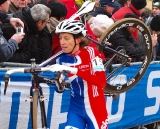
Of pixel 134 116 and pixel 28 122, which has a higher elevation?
pixel 28 122

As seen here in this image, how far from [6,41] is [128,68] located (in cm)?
245

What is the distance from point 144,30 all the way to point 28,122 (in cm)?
242

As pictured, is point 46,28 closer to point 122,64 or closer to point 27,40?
point 27,40

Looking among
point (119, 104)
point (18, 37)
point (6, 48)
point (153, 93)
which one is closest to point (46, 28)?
point (18, 37)

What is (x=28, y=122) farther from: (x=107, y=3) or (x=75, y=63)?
(x=107, y=3)

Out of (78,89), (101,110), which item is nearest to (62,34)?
(78,89)

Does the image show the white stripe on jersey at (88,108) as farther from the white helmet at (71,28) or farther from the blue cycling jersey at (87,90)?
the white helmet at (71,28)

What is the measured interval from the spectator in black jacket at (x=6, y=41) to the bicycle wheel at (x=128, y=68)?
1.45m

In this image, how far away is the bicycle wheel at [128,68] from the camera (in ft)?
19.9

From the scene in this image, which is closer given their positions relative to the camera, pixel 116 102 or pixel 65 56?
pixel 65 56

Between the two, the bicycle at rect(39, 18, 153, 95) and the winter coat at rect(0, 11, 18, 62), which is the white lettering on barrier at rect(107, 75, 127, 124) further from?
the winter coat at rect(0, 11, 18, 62)

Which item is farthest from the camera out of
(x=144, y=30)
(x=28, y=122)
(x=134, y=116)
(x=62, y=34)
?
(x=134, y=116)

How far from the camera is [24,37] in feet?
17.4

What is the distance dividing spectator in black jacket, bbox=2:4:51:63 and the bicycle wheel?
1011 mm
